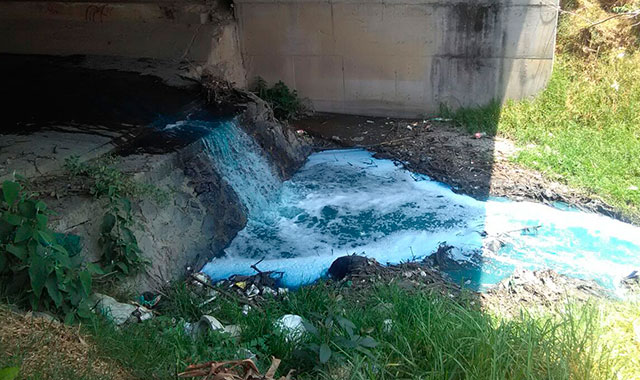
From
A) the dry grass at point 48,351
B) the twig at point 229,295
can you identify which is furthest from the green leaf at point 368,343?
the twig at point 229,295

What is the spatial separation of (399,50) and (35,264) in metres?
7.00

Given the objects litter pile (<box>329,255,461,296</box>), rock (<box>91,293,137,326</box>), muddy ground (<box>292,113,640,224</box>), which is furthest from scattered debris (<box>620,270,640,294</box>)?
rock (<box>91,293,137,326</box>)

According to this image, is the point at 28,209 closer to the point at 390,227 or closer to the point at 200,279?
the point at 200,279

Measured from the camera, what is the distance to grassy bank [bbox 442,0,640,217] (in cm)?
722

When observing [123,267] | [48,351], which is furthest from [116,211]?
[48,351]

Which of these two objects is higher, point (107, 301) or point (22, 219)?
point (22, 219)

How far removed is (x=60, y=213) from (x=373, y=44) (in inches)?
242

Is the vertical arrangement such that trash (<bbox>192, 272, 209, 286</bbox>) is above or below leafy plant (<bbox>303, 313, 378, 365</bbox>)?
below

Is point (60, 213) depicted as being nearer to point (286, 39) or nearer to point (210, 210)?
point (210, 210)

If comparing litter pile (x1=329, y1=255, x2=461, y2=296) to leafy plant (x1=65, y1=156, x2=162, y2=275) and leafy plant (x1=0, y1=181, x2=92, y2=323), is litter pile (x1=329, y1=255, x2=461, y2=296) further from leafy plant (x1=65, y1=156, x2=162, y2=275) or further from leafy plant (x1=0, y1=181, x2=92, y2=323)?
leafy plant (x1=0, y1=181, x2=92, y2=323)

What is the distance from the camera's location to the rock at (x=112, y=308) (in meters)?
4.12

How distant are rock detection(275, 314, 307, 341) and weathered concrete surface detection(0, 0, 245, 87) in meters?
5.80

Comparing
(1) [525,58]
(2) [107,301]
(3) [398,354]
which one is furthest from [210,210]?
(1) [525,58]

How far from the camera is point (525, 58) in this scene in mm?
8891
